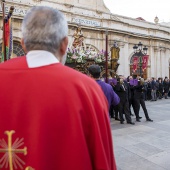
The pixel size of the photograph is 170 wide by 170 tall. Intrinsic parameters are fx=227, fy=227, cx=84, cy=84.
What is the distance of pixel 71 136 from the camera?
1.18m

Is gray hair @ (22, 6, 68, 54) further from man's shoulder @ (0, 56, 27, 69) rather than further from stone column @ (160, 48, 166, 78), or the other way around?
stone column @ (160, 48, 166, 78)

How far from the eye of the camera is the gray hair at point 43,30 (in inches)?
49.6

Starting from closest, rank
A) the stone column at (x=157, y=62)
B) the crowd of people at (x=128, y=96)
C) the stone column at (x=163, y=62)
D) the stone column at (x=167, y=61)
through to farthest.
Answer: the crowd of people at (x=128, y=96) < the stone column at (x=157, y=62) < the stone column at (x=163, y=62) < the stone column at (x=167, y=61)

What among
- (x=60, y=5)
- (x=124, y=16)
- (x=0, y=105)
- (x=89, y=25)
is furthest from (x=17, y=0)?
(x=0, y=105)

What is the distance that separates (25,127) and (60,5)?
69.3ft

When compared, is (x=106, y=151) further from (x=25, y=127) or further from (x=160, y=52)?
(x=160, y=52)

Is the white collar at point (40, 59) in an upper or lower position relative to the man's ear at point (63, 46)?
lower

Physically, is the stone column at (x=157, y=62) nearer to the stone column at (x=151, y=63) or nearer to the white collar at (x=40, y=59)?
the stone column at (x=151, y=63)

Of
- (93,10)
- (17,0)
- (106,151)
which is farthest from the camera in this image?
(93,10)

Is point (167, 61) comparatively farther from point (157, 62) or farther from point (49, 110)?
point (49, 110)

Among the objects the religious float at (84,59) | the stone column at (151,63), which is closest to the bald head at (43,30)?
the religious float at (84,59)

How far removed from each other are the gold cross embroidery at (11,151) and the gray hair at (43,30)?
50 cm

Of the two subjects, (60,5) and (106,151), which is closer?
(106,151)

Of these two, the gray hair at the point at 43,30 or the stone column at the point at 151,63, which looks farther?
the stone column at the point at 151,63
